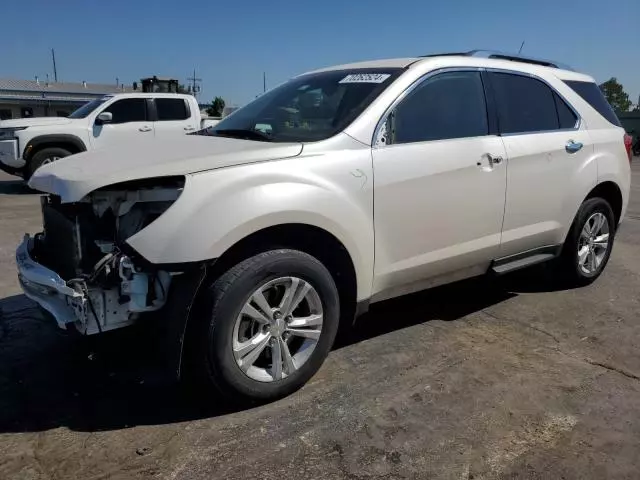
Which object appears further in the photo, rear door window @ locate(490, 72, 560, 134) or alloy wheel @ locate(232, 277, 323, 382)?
rear door window @ locate(490, 72, 560, 134)

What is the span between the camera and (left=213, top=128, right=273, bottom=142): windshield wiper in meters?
3.43

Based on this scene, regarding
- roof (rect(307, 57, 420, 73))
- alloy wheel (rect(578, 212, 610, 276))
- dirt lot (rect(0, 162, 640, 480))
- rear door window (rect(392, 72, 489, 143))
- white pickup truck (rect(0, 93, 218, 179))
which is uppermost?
roof (rect(307, 57, 420, 73))

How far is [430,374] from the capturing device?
3.36 m

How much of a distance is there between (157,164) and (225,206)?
15.3 inches

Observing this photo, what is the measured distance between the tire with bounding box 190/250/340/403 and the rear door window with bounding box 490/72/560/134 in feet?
6.41

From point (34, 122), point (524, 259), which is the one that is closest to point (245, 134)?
point (524, 259)

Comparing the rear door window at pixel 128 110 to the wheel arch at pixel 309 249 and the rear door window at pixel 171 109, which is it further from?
the wheel arch at pixel 309 249

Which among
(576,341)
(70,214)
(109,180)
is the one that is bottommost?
(576,341)

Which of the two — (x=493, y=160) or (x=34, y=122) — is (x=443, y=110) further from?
(x=34, y=122)

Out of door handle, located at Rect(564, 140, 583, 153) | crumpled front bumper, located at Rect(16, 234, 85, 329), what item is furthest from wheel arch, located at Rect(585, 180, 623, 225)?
crumpled front bumper, located at Rect(16, 234, 85, 329)

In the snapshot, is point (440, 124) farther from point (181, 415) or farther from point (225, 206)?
point (181, 415)

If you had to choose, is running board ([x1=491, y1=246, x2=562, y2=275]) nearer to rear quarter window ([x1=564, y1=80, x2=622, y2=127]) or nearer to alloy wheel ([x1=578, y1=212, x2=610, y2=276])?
alloy wheel ([x1=578, y1=212, x2=610, y2=276])

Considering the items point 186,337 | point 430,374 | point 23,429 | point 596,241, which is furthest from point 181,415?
point 596,241

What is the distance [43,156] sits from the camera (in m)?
11.0
